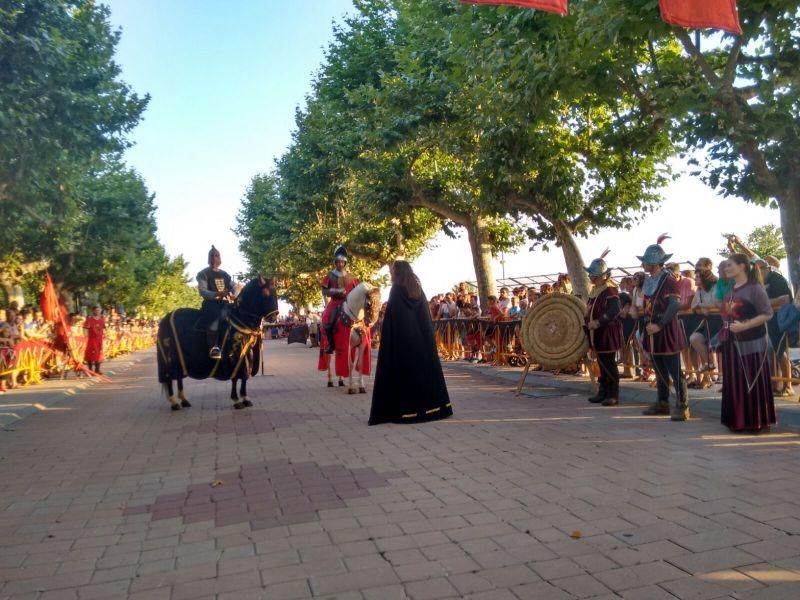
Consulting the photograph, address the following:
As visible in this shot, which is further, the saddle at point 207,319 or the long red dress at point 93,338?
the long red dress at point 93,338

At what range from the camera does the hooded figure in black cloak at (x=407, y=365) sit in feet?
30.2

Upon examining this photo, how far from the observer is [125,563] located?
438 centimetres

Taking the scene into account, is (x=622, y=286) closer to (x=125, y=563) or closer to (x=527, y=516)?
(x=527, y=516)

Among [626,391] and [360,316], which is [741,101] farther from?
[360,316]

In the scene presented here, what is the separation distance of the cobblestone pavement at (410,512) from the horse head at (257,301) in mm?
2578

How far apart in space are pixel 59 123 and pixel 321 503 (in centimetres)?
1153

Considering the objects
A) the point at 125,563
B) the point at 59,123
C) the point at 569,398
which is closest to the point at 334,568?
the point at 125,563

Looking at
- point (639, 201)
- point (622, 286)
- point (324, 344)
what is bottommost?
point (324, 344)

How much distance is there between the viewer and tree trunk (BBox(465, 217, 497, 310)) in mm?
24438

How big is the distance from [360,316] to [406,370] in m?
3.68

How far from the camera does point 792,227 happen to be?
11.1 m

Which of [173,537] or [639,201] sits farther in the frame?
[639,201]

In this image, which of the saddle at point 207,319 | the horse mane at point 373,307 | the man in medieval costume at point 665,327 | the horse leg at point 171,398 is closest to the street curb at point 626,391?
the man in medieval costume at point 665,327

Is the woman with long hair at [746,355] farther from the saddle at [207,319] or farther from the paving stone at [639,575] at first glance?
the saddle at [207,319]
